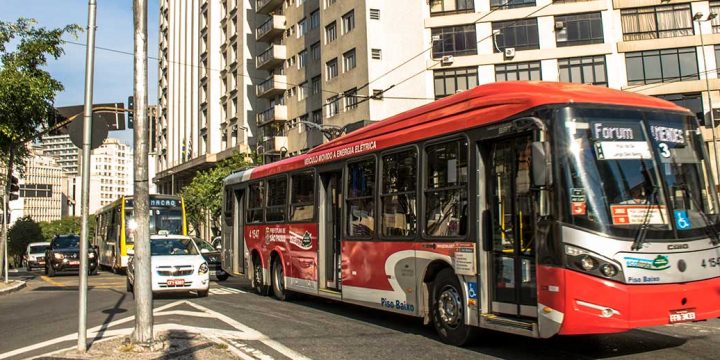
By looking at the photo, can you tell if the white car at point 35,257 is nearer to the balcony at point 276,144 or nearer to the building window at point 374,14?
the balcony at point 276,144

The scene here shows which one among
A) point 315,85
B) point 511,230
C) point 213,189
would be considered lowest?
point 511,230

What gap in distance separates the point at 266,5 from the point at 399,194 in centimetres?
4349

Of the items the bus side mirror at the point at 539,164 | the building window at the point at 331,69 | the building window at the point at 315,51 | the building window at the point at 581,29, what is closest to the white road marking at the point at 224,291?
the bus side mirror at the point at 539,164

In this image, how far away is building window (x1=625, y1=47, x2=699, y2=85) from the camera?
1352 inches

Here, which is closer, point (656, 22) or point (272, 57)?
point (656, 22)

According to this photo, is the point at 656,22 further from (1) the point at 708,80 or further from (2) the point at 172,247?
(2) the point at 172,247

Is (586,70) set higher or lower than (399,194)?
higher

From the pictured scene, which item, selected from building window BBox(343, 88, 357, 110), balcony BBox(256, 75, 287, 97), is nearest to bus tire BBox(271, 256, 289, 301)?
building window BBox(343, 88, 357, 110)

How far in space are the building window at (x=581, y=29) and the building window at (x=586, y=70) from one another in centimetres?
98

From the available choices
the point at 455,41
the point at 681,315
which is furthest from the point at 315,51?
the point at 681,315

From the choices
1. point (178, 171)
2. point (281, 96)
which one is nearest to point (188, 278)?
point (281, 96)

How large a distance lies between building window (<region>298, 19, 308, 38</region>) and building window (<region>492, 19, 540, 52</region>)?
14.9 meters

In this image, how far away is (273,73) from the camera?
164ft

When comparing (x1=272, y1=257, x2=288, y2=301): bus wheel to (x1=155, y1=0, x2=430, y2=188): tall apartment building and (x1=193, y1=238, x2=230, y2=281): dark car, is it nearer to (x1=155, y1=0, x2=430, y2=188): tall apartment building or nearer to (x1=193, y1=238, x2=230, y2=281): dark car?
(x1=193, y1=238, x2=230, y2=281): dark car
